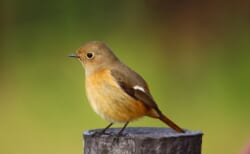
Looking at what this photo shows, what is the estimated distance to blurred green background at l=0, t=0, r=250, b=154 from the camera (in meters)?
7.56

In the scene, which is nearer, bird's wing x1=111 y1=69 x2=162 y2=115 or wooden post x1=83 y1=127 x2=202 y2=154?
wooden post x1=83 y1=127 x2=202 y2=154

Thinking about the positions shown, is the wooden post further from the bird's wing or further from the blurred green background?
the blurred green background

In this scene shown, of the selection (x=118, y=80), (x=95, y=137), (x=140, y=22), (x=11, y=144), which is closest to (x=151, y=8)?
(x=140, y=22)

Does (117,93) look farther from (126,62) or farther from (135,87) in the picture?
(126,62)

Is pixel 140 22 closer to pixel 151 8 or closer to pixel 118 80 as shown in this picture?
pixel 151 8

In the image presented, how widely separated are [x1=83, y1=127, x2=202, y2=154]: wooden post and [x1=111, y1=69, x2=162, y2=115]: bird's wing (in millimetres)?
704

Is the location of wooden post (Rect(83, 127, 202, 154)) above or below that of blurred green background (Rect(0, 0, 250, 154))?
below

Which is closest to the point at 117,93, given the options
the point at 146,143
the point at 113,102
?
the point at 113,102

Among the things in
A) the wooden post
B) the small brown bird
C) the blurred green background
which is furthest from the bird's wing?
the blurred green background

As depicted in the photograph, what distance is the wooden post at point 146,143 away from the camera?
391 cm

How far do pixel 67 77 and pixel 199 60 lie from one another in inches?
35.2

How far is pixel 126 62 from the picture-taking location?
8.09 metres

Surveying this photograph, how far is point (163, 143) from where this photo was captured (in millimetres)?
3908

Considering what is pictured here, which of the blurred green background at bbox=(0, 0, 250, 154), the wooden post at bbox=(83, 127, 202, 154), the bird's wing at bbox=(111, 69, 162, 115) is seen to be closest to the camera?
the wooden post at bbox=(83, 127, 202, 154)
